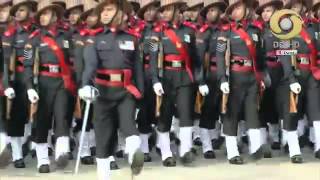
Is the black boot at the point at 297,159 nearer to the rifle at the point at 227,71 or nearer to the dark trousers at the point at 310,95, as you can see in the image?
the dark trousers at the point at 310,95

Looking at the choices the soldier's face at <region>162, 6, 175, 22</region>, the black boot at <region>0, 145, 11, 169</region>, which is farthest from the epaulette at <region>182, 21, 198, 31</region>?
the black boot at <region>0, 145, 11, 169</region>

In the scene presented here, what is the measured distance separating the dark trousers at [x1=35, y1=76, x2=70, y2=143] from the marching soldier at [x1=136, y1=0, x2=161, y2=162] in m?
1.19

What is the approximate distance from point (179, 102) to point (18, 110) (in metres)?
2.07

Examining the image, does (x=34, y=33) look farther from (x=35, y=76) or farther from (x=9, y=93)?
(x=9, y=93)

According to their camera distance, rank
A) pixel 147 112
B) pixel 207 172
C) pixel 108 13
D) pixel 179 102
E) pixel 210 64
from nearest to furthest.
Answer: pixel 108 13
pixel 207 172
pixel 179 102
pixel 147 112
pixel 210 64

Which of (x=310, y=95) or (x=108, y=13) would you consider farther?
(x=310, y=95)

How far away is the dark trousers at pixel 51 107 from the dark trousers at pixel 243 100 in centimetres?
210

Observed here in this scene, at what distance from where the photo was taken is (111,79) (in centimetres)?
764

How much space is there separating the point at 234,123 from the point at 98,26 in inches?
104

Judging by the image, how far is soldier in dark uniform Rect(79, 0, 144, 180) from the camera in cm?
755

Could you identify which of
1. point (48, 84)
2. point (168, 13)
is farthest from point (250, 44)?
point (48, 84)

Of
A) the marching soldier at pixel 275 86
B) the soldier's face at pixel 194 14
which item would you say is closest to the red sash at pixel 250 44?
the marching soldier at pixel 275 86

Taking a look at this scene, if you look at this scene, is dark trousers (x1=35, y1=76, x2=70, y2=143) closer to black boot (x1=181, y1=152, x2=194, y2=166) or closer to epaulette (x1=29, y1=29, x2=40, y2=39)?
epaulette (x1=29, y1=29, x2=40, y2=39)

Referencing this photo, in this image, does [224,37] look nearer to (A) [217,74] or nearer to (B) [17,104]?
(A) [217,74]
